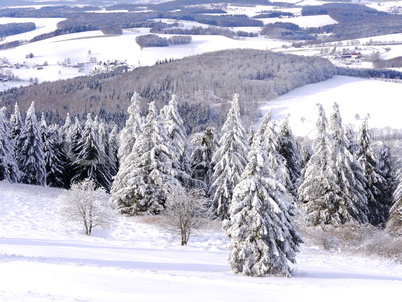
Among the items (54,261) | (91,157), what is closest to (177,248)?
(54,261)

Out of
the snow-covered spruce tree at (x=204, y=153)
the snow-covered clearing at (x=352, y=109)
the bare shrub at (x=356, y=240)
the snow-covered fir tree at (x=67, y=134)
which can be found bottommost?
the snow-covered clearing at (x=352, y=109)

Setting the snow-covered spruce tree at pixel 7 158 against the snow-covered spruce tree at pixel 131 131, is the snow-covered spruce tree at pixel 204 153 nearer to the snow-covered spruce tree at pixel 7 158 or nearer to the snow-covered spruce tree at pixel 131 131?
the snow-covered spruce tree at pixel 131 131

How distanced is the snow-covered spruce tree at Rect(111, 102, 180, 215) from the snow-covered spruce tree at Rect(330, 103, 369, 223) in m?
12.6

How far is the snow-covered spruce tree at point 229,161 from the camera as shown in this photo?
42.3 meters

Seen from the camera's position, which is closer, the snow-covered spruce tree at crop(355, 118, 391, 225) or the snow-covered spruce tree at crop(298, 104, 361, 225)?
the snow-covered spruce tree at crop(298, 104, 361, 225)

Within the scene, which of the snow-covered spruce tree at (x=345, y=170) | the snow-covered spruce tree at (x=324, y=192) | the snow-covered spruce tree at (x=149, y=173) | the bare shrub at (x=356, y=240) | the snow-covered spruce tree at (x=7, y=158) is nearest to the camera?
the bare shrub at (x=356, y=240)

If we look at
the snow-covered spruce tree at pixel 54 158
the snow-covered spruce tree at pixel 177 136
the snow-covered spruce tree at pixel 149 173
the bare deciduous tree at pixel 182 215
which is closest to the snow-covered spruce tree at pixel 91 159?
the snow-covered spruce tree at pixel 54 158

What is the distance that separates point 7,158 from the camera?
2047 inches

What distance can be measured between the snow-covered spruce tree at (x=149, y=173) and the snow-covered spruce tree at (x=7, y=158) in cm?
1654

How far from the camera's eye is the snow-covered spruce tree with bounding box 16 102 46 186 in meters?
54.6

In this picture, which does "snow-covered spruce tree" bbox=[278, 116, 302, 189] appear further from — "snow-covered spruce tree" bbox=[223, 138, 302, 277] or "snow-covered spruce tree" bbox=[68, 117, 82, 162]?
"snow-covered spruce tree" bbox=[68, 117, 82, 162]

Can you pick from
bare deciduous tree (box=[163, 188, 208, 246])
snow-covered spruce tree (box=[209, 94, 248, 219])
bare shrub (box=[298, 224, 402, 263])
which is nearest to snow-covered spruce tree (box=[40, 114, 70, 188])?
snow-covered spruce tree (box=[209, 94, 248, 219])

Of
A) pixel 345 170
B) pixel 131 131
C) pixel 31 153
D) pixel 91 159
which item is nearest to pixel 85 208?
pixel 131 131

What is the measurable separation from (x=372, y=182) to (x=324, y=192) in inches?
315
